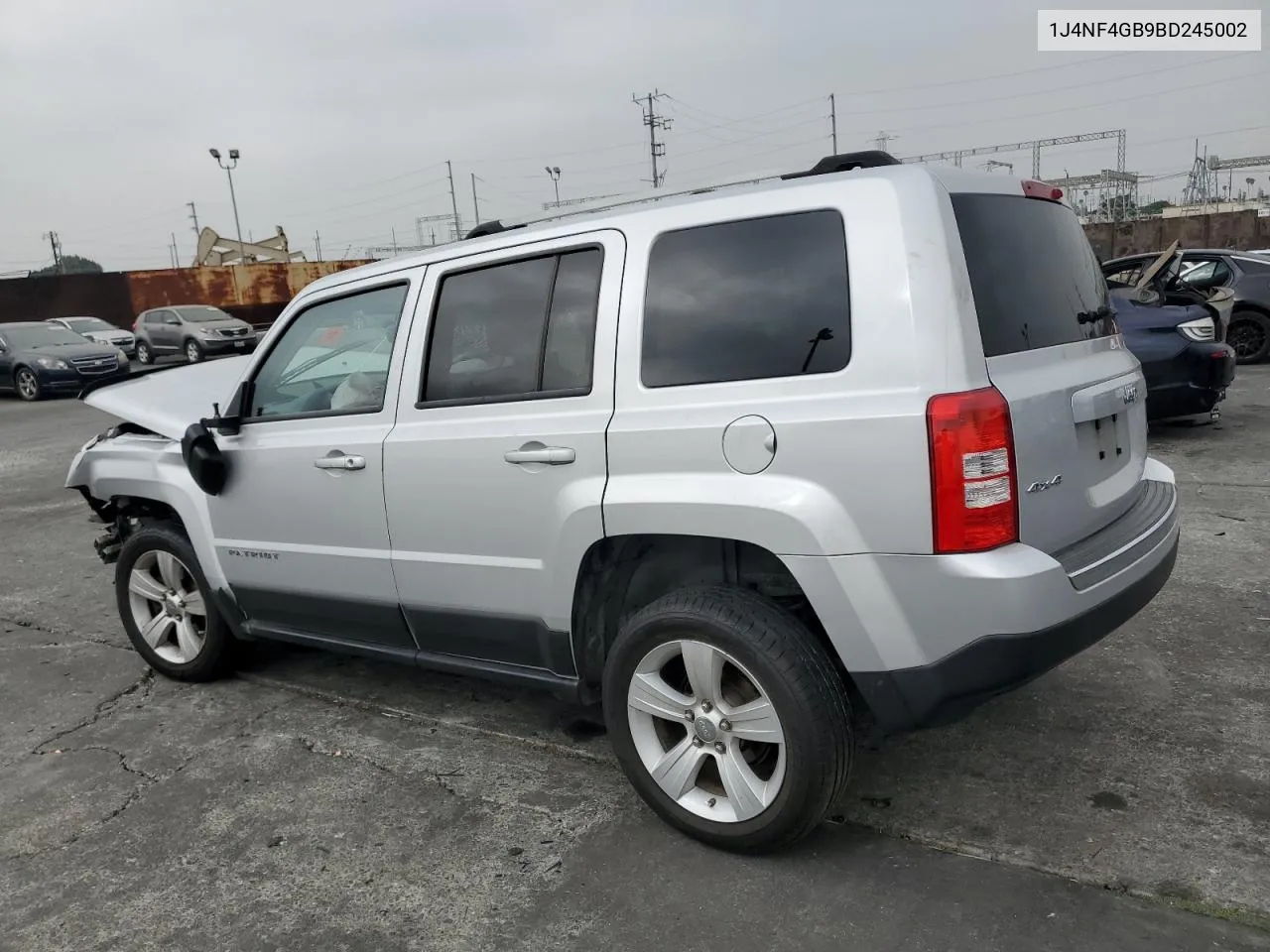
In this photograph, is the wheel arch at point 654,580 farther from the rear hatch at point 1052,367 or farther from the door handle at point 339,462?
the door handle at point 339,462

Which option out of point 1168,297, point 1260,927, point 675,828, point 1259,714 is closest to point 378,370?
point 675,828

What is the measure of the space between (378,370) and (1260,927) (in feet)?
10.4

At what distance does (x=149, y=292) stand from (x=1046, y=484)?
107 feet

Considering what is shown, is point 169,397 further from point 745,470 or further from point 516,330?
point 745,470

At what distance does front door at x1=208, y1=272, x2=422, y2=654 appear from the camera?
358 cm

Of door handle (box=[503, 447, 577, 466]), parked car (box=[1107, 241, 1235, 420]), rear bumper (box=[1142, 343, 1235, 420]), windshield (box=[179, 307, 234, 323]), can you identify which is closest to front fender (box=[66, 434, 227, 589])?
door handle (box=[503, 447, 577, 466])

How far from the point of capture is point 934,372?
2.42 metres

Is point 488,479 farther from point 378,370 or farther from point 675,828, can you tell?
point 675,828

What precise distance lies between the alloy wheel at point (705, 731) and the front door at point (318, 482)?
116cm

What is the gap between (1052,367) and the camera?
2.74 meters

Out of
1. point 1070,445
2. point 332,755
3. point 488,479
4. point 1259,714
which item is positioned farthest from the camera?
point 332,755

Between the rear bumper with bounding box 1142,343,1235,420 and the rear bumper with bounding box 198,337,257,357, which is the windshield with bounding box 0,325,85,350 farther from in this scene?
the rear bumper with bounding box 1142,343,1235,420

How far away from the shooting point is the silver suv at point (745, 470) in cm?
246

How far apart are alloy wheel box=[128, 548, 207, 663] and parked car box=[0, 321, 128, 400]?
1557 centimetres
